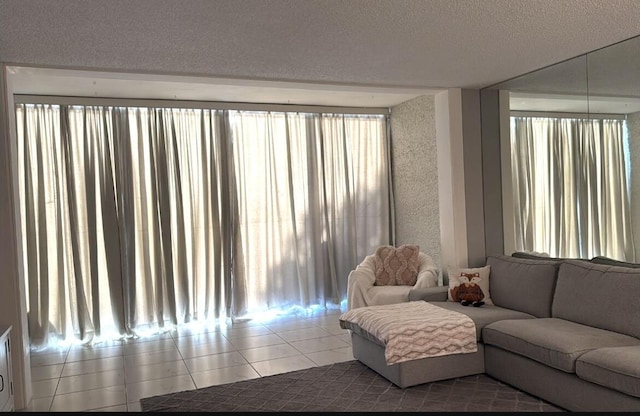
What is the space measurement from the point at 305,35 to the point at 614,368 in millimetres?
2703

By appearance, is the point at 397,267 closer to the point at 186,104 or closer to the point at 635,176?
the point at 635,176

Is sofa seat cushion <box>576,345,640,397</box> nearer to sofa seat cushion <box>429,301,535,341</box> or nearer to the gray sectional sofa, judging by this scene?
the gray sectional sofa

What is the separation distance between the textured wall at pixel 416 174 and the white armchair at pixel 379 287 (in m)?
0.71

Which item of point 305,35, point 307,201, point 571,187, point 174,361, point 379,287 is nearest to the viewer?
point 305,35

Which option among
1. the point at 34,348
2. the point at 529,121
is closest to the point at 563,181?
the point at 529,121

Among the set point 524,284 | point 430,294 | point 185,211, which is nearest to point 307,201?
point 185,211

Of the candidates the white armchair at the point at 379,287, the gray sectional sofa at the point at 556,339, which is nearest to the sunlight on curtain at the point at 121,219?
the white armchair at the point at 379,287

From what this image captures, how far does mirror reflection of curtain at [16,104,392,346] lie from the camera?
534 cm

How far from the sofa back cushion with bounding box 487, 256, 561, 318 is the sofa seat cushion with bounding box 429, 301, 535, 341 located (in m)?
0.09

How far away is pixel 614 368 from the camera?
9.32 ft

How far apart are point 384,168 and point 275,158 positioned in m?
1.50

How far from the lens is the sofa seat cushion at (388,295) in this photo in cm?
505

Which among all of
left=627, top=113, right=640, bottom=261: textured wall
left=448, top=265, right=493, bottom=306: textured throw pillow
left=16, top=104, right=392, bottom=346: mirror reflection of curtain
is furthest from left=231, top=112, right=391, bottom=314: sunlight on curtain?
left=627, top=113, right=640, bottom=261: textured wall

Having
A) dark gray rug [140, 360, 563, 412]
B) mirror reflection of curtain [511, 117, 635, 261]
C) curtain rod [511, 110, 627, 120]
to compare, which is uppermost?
curtain rod [511, 110, 627, 120]
